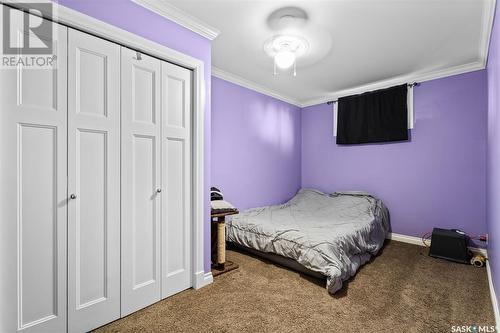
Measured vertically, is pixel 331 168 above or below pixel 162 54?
below

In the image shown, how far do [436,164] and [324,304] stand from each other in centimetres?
271

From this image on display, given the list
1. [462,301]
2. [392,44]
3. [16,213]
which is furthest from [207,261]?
[392,44]

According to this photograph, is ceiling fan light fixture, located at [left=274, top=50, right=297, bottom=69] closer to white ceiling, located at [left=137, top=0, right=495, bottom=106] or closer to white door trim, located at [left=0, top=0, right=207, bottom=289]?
white ceiling, located at [left=137, top=0, right=495, bottom=106]

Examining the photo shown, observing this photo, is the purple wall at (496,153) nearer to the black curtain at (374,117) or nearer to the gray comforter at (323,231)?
the gray comforter at (323,231)

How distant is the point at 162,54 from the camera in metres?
1.95

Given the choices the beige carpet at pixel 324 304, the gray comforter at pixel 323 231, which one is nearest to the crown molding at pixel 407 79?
the gray comforter at pixel 323 231

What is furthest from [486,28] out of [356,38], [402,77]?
[402,77]

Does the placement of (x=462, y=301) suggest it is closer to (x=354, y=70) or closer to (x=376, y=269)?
(x=376, y=269)

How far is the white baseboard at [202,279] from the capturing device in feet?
7.13

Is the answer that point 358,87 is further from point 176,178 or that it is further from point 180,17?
point 176,178

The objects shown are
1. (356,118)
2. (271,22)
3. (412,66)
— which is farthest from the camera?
(356,118)

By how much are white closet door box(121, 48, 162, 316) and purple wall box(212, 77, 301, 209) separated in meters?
1.46

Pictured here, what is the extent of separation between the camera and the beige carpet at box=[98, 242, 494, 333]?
1.69 m

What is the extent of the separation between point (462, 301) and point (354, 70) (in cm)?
277
